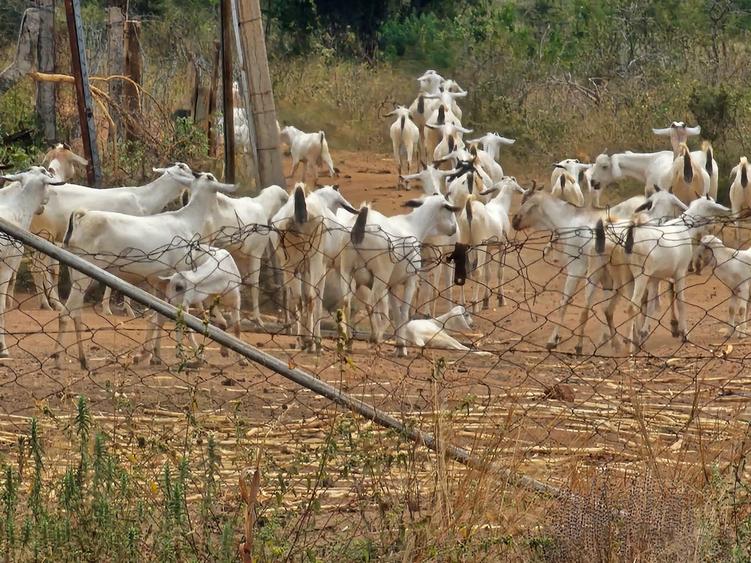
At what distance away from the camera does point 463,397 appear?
6.63 meters

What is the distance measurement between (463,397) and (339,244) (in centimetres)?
454

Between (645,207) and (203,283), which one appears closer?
(203,283)

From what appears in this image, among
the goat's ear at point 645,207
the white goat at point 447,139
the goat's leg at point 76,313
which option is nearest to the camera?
the goat's leg at point 76,313

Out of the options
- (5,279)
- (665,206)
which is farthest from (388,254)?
(665,206)

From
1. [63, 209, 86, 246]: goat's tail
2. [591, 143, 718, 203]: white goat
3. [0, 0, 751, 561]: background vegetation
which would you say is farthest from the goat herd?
[0, 0, 751, 561]: background vegetation

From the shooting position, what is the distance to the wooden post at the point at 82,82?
12.4 m

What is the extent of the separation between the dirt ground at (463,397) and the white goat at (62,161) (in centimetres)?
158

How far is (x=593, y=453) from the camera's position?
597cm

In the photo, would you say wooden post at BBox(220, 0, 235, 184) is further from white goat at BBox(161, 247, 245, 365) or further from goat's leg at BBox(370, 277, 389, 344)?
white goat at BBox(161, 247, 245, 365)

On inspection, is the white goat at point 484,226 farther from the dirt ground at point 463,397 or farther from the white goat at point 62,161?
the white goat at point 62,161

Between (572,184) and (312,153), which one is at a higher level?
(572,184)

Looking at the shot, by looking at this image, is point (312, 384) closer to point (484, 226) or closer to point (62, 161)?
point (484, 226)

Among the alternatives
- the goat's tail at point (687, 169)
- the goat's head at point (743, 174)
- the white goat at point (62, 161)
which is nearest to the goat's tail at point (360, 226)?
the white goat at point (62, 161)

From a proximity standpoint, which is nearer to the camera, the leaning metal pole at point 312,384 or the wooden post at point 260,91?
the leaning metal pole at point 312,384
